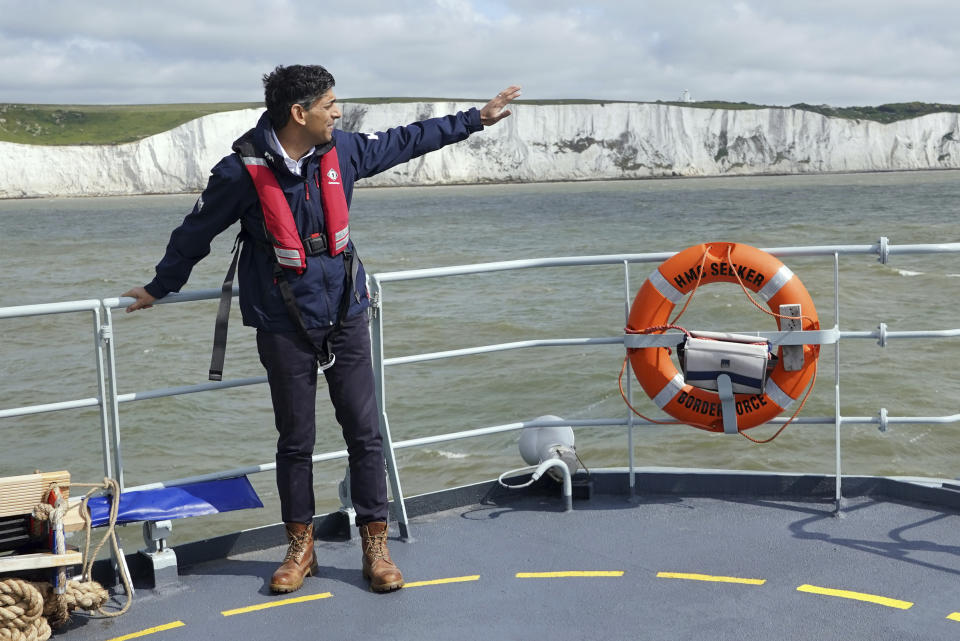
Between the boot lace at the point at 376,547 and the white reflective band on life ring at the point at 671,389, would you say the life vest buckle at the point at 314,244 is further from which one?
the white reflective band on life ring at the point at 671,389

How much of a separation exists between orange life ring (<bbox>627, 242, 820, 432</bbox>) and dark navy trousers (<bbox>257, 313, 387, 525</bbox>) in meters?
0.95

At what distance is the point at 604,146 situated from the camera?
96438 millimetres

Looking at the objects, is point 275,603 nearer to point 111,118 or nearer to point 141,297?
point 141,297

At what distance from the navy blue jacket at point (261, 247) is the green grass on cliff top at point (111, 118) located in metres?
85.8

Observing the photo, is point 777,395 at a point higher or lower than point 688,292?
lower

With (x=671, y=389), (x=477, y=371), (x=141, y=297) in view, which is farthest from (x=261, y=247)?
(x=477, y=371)

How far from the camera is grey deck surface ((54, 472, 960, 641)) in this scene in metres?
2.59

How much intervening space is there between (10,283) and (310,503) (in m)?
21.1

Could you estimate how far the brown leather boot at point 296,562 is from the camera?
2.89 meters

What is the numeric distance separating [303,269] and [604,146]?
314 feet

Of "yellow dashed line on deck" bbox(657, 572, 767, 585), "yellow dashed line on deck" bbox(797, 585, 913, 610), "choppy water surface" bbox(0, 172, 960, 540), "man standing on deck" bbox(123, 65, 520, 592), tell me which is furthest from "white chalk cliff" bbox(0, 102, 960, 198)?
"yellow dashed line on deck" bbox(797, 585, 913, 610)

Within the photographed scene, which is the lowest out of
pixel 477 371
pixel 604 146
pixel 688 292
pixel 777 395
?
pixel 477 371

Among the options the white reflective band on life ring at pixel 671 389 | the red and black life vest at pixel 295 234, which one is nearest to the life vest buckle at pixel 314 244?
the red and black life vest at pixel 295 234

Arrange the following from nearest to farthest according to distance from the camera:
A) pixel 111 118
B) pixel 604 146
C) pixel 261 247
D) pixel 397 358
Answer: pixel 261 247 < pixel 397 358 < pixel 604 146 < pixel 111 118
